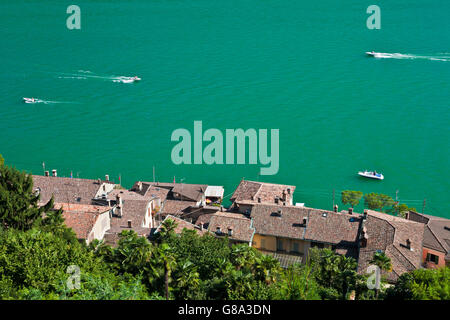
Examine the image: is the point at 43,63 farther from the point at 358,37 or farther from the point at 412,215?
the point at 412,215

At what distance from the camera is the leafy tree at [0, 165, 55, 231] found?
39344 millimetres

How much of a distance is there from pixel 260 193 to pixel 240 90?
53.2 metres

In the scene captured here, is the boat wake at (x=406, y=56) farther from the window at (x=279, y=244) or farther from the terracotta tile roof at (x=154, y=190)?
the window at (x=279, y=244)

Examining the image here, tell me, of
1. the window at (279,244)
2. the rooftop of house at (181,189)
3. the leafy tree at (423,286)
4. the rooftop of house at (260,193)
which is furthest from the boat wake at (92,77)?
the leafy tree at (423,286)

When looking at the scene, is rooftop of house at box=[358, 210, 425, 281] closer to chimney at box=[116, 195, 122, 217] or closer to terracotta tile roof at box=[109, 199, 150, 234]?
terracotta tile roof at box=[109, 199, 150, 234]

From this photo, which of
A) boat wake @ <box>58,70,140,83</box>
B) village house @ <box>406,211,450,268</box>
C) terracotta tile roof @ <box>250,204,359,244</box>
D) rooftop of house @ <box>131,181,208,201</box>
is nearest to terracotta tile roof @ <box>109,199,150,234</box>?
rooftop of house @ <box>131,181,208,201</box>

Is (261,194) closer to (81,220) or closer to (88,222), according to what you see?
(88,222)

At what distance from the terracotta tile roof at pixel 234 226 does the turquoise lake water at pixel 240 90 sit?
2326cm

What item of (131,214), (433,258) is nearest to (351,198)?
(433,258)

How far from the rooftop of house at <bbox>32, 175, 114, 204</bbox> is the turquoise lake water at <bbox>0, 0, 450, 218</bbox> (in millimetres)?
14934

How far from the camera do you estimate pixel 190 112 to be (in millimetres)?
101188

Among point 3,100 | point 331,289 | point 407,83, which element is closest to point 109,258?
point 331,289

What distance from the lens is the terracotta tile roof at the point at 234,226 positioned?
48844 millimetres

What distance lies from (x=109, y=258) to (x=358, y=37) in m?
122
